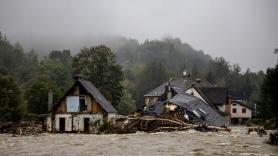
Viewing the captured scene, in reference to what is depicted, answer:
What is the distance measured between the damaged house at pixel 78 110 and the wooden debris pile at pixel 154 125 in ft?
20.7

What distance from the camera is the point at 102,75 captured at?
68.7 m

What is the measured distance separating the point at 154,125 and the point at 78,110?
37.2 ft

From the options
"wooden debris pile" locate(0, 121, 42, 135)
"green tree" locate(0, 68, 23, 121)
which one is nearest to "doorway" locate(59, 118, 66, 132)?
"wooden debris pile" locate(0, 121, 42, 135)

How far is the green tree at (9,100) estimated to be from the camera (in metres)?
53.8

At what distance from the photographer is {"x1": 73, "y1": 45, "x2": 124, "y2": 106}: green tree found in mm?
68000

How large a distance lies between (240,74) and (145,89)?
59.3 metres

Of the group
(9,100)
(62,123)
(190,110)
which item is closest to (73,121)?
(62,123)

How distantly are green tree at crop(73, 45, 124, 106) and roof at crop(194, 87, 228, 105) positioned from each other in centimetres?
1331

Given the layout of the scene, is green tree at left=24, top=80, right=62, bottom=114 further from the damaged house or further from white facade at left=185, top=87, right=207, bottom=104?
white facade at left=185, top=87, right=207, bottom=104

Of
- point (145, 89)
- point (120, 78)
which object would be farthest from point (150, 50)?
point (120, 78)

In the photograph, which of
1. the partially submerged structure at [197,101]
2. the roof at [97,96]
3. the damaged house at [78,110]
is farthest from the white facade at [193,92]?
the damaged house at [78,110]

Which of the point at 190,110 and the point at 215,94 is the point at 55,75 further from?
the point at 190,110

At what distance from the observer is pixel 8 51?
140m

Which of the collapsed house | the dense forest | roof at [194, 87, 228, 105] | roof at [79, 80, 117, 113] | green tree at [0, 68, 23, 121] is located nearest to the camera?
the collapsed house
